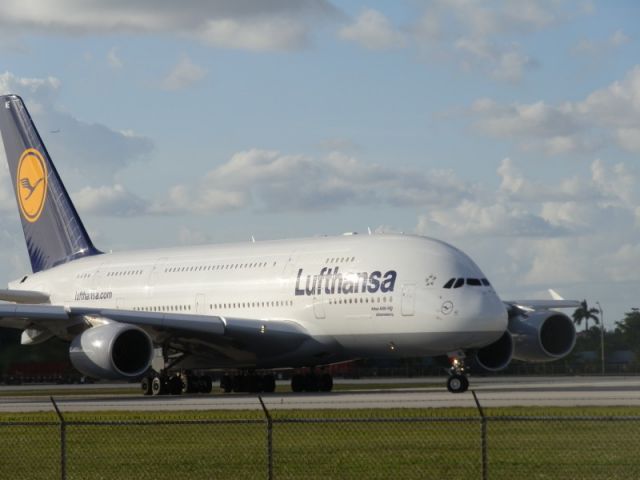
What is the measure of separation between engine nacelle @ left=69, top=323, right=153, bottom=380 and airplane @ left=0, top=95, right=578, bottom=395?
4cm

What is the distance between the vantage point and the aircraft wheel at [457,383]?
3719cm

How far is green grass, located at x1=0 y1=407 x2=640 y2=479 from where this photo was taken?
711 inches

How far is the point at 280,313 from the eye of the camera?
136 ft

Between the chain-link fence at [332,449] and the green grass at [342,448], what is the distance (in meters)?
0.02

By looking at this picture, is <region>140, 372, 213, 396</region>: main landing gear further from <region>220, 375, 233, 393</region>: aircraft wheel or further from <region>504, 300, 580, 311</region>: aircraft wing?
<region>504, 300, 580, 311</region>: aircraft wing

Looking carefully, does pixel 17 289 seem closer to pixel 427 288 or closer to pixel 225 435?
pixel 427 288

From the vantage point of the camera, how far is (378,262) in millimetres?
39000

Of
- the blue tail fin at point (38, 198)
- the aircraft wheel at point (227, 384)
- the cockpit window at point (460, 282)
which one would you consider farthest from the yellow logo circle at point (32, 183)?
the cockpit window at point (460, 282)

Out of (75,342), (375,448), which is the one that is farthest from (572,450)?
(75,342)

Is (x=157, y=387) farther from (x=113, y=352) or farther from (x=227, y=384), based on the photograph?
(x=113, y=352)

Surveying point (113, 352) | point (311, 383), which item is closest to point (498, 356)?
point (311, 383)

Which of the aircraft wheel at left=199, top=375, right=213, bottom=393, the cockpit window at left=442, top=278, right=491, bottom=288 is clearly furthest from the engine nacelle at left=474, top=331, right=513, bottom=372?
the aircraft wheel at left=199, top=375, right=213, bottom=393

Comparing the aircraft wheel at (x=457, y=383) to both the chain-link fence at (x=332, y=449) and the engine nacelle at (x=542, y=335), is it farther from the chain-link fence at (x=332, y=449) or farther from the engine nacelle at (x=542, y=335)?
the chain-link fence at (x=332, y=449)

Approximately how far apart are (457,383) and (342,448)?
16576 millimetres
